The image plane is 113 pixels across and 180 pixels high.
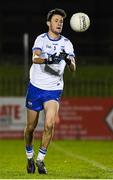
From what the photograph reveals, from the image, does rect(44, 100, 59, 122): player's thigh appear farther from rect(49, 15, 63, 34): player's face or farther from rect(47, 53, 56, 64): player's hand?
rect(49, 15, 63, 34): player's face

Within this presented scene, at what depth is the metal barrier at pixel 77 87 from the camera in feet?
96.7

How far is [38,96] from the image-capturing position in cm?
1446

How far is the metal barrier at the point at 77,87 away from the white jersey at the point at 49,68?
1435 centimetres

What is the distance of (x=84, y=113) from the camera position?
2591 cm

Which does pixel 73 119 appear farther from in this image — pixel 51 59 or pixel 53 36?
pixel 51 59

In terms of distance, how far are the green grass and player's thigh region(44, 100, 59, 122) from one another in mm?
913

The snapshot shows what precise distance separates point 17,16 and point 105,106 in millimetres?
26386

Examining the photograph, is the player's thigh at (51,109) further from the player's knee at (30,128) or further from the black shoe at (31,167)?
the black shoe at (31,167)

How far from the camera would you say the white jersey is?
14.3 metres

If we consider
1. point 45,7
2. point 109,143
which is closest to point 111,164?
point 109,143

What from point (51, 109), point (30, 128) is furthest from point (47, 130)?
point (30, 128)

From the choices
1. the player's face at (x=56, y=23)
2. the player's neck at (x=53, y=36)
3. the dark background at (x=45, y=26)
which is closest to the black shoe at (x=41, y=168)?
the player's neck at (x=53, y=36)

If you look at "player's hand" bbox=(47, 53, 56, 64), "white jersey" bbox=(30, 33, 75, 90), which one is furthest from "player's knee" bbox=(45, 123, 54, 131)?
"player's hand" bbox=(47, 53, 56, 64)

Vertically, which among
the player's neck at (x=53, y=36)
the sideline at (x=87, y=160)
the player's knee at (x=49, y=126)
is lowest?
the sideline at (x=87, y=160)
